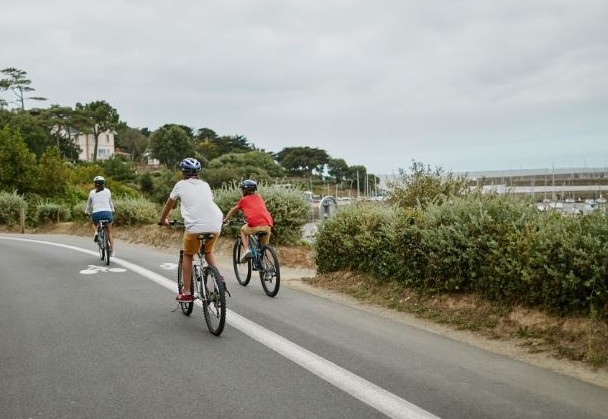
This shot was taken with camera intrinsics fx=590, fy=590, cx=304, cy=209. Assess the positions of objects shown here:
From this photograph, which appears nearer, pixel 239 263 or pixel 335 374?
pixel 335 374

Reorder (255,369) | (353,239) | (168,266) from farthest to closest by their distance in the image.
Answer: (168,266), (353,239), (255,369)

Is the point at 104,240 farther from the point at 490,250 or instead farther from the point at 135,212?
the point at 490,250

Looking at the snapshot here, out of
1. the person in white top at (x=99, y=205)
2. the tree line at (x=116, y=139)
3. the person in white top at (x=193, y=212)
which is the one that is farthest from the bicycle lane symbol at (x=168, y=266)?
the tree line at (x=116, y=139)

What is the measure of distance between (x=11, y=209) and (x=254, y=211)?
81.4 ft

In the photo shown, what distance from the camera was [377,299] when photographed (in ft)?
29.3

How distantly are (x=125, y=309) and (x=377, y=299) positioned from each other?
3.66m

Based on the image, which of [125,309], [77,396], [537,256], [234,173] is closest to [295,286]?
[125,309]

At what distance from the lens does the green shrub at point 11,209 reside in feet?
98.7

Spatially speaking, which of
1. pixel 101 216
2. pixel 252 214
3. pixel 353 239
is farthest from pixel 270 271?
pixel 101 216

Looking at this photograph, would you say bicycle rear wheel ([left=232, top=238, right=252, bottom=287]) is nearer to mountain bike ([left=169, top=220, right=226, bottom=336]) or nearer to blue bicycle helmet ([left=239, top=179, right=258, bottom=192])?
blue bicycle helmet ([left=239, top=179, right=258, bottom=192])

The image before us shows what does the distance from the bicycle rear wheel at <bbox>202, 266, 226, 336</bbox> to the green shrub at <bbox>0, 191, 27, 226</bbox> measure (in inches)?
1047

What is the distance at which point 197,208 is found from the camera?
276 inches

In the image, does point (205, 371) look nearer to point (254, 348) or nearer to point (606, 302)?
point (254, 348)

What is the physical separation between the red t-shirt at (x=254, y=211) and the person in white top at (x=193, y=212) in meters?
2.70
